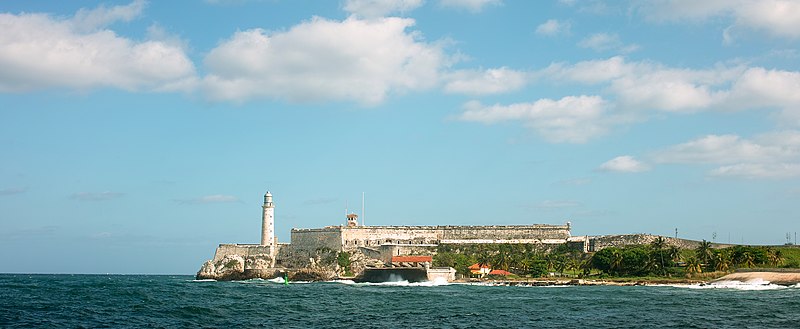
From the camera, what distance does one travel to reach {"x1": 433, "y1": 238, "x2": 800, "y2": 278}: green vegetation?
82000 millimetres

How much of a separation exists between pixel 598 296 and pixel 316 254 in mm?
53396

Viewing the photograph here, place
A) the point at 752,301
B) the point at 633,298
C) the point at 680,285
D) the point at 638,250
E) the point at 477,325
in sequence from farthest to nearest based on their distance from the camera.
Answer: the point at 638,250 → the point at 680,285 → the point at 633,298 → the point at 752,301 → the point at 477,325

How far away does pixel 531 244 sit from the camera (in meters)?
105

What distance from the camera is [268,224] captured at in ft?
339

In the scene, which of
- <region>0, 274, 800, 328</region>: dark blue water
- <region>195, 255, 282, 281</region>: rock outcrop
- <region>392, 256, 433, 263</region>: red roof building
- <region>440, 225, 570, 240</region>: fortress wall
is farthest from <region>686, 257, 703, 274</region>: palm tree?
<region>195, 255, 282, 281</region>: rock outcrop

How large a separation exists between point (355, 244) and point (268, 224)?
11.4 meters

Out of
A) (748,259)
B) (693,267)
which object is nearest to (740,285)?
(693,267)

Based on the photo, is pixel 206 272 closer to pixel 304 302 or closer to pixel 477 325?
Answer: pixel 304 302

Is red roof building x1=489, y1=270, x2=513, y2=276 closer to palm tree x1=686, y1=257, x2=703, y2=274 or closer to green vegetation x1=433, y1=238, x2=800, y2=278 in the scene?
green vegetation x1=433, y1=238, x2=800, y2=278

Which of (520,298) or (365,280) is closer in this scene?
(520,298)

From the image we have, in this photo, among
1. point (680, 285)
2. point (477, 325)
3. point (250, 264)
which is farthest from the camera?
point (250, 264)

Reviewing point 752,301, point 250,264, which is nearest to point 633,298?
point 752,301

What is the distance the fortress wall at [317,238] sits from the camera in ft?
334

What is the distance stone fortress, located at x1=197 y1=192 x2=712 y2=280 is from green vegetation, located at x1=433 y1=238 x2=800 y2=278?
10.1 ft
